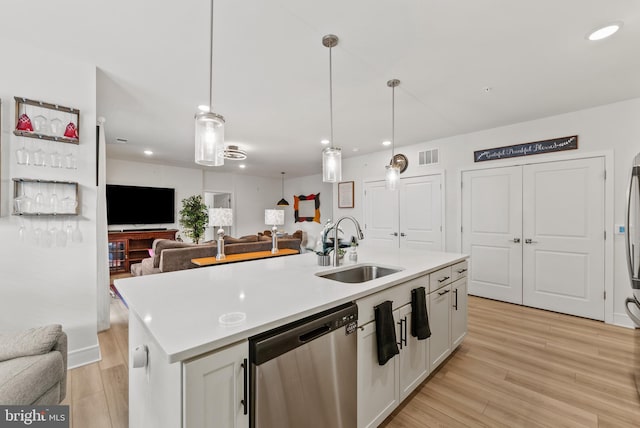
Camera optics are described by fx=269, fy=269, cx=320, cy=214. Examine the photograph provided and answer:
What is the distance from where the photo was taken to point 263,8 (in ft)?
5.60

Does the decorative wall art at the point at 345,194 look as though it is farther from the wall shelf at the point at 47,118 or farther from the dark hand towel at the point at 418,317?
the wall shelf at the point at 47,118

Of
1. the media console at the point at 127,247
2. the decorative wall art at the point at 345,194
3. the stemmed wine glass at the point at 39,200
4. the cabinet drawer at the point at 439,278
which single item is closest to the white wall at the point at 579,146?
the decorative wall art at the point at 345,194

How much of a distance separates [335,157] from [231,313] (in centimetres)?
150

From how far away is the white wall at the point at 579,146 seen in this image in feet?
10.2

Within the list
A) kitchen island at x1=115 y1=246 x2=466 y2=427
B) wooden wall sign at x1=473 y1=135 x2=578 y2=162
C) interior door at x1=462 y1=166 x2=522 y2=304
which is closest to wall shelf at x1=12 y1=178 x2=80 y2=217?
kitchen island at x1=115 y1=246 x2=466 y2=427

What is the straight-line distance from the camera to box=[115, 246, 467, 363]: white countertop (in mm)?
946

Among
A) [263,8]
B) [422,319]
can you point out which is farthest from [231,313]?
[263,8]

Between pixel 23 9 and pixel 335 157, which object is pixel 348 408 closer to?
pixel 335 157

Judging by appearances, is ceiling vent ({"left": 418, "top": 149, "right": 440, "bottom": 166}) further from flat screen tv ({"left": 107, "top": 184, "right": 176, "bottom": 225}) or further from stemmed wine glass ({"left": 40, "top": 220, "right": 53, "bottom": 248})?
flat screen tv ({"left": 107, "top": 184, "right": 176, "bottom": 225})

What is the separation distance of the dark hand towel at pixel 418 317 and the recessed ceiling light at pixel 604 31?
2.25 metres

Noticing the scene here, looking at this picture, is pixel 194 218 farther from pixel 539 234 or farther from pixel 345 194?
pixel 539 234

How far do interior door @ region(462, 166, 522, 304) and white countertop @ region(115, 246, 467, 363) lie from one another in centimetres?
253

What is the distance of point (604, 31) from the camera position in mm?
1918

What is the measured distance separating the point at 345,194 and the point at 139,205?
4.88m
